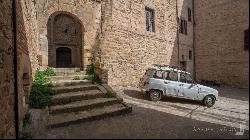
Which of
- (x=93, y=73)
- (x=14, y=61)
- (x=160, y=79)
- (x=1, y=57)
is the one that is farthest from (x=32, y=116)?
(x=160, y=79)

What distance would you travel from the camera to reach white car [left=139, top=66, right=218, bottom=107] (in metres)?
10.8

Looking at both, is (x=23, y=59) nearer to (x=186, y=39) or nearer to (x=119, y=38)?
(x=119, y=38)

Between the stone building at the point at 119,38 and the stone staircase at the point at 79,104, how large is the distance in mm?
928

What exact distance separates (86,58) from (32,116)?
6699 millimetres

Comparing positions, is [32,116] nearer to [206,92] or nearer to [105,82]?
[105,82]

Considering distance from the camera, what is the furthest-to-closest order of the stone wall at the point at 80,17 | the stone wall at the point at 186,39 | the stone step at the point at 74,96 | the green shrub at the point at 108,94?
the stone wall at the point at 186,39 < the stone wall at the point at 80,17 < the green shrub at the point at 108,94 < the stone step at the point at 74,96

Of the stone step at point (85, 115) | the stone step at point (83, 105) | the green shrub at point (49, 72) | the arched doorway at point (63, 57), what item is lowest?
the stone step at point (85, 115)

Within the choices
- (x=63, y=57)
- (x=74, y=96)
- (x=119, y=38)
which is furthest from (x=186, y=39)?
(x=74, y=96)

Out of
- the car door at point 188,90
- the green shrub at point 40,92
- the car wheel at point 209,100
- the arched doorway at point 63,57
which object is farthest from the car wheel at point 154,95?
the arched doorway at point 63,57

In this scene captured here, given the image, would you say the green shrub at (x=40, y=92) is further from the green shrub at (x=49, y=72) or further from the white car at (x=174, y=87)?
the white car at (x=174, y=87)

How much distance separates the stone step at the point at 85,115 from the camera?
584 cm

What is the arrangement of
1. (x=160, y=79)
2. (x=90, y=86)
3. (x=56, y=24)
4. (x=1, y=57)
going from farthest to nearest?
(x=56, y=24) < (x=160, y=79) < (x=90, y=86) < (x=1, y=57)

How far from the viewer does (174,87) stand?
35.8 feet

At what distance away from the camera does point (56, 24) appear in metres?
20.1
